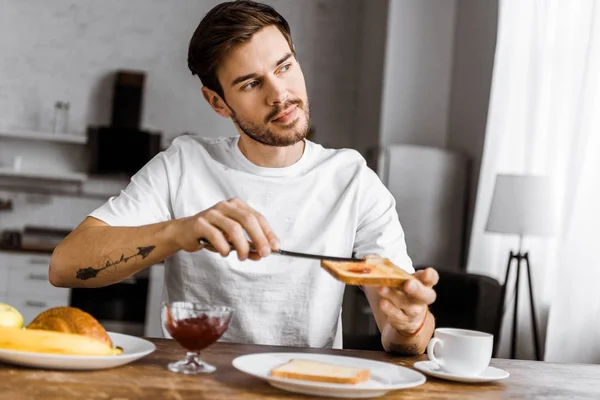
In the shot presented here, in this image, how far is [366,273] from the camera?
56.4 inches

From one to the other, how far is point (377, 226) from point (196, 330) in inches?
34.5

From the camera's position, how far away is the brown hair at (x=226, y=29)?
1.96 metres

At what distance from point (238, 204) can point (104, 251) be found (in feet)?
1.38

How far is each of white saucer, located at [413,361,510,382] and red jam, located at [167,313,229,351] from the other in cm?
40

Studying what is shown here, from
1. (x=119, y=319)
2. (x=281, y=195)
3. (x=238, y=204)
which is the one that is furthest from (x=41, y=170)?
(x=238, y=204)

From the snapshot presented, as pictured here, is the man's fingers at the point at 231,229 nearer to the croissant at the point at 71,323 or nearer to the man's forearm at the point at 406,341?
the croissant at the point at 71,323

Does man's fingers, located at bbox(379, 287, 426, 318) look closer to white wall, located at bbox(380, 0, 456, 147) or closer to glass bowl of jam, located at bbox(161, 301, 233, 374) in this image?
glass bowl of jam, located at bbox(161, 301, 233, 374)

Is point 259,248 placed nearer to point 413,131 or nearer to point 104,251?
point 104,251

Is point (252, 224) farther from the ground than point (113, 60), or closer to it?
closer to it

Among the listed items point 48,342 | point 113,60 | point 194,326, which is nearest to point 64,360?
point 48,342

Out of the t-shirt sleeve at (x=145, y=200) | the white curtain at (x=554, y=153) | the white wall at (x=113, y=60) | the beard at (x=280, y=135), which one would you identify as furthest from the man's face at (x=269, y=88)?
the white wall at (x=113, y=60)

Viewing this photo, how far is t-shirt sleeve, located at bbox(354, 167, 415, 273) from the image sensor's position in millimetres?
1982

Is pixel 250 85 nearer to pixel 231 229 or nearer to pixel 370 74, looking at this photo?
pixel 231 229

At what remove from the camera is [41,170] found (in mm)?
5777
